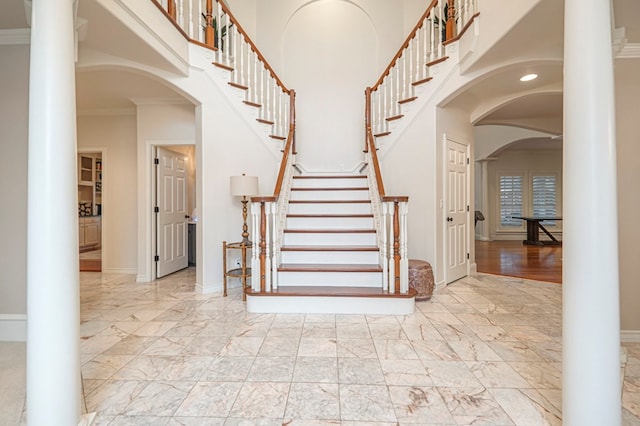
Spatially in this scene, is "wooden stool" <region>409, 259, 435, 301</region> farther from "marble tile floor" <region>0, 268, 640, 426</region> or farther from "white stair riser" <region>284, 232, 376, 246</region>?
"white stair riser" <region>284, 232, 376, 246</region>

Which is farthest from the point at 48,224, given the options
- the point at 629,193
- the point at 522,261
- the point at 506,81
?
the point at 522,261

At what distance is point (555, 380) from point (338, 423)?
144cm

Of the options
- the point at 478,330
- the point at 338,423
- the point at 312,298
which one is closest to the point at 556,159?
the point at 478,330

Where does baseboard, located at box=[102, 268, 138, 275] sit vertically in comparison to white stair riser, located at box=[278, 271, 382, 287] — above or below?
below

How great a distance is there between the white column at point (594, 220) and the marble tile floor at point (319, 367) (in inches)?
15.4

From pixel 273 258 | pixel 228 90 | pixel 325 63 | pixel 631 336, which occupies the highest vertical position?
pixel 325 63

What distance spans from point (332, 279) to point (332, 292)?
246 millimetres

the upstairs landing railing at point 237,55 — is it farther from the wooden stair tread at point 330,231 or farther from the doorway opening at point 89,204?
the doorway opening at point 89,204

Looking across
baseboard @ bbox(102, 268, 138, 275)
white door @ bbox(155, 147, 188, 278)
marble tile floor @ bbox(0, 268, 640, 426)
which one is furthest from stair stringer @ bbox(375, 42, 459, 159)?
baseboard @ bbox(102, 268, 138, 275)

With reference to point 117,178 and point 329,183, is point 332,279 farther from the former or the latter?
point 117,178

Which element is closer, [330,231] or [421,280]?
[421,280]

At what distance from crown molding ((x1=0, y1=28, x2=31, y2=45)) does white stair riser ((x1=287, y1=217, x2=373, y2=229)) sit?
302 cm

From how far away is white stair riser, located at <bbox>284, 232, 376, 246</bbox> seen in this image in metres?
3.85

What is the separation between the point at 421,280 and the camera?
135 inches
